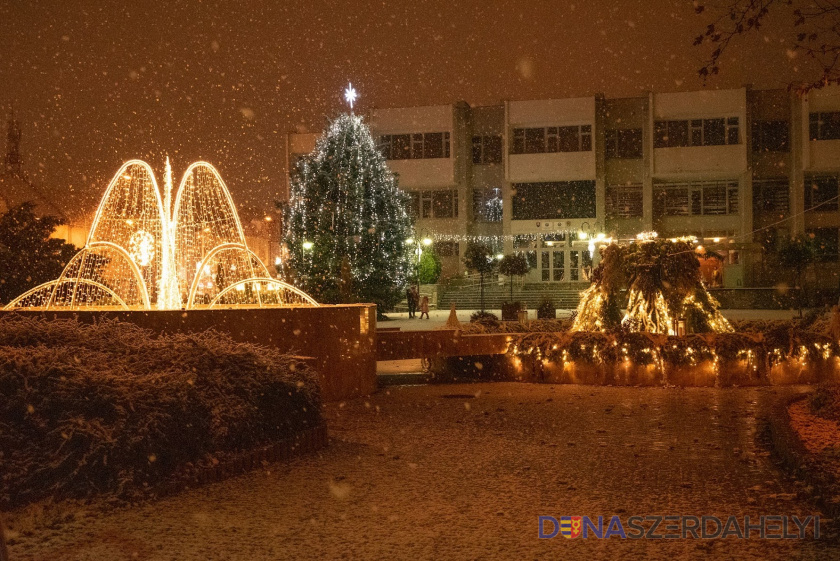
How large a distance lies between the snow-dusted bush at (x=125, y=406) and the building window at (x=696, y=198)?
45380 mm

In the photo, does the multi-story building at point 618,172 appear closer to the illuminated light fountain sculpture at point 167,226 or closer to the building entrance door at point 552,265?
the building entrance door at point 552,265

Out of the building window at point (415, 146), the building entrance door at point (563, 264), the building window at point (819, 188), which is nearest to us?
the building window at point (819, 188)

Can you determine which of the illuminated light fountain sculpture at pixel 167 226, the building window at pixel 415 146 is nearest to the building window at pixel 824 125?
the building window at pixel 415 146

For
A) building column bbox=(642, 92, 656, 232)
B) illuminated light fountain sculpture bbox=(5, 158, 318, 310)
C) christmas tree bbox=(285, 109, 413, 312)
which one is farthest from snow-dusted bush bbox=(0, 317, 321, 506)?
building column bbox=(642, 92, 656, 232)

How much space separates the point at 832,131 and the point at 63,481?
51624 mm

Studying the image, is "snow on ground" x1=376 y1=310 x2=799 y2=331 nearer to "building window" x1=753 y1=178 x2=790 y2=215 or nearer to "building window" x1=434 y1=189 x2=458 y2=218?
"building window" x1=434 y1=189 x2=458 y2=218

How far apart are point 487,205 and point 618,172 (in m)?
8.31

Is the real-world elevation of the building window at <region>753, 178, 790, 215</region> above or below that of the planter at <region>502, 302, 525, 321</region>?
above

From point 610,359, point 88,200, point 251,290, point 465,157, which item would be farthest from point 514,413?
point 465,157

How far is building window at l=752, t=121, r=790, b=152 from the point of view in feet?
168

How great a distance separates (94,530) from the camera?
6.05 metres

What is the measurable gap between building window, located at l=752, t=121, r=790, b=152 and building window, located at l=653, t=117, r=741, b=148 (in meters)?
2.06

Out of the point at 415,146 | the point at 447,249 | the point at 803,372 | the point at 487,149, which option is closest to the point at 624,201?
the point at 487,149

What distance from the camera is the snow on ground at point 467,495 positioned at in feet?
18.4
